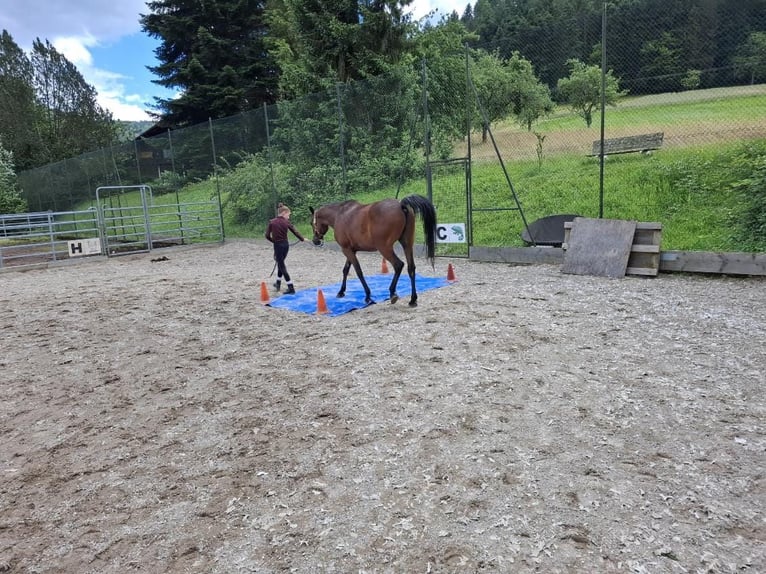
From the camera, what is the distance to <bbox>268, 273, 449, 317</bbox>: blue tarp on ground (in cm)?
639

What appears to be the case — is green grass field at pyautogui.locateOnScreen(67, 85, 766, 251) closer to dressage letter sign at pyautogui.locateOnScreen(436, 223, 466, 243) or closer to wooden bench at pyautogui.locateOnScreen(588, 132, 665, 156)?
wooden bench at pyautogui.locateOnScreen(588, 132, 665, 156)

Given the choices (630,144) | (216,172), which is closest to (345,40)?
(216,172)

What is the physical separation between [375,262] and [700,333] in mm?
6367

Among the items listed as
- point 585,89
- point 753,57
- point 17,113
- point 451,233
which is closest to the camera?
point 753,57

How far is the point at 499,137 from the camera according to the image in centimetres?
915

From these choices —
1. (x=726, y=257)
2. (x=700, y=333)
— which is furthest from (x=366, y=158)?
(x=700, y=333)

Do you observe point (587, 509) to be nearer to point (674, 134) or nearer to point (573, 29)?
point (674, 134)

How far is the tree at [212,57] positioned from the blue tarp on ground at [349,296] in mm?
21461

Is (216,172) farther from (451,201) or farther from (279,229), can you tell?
(279,229)

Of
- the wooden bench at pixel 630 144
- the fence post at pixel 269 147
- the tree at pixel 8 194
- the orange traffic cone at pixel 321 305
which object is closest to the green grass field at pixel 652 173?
the wooden bench at pixel 630 144

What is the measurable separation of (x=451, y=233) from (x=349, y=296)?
3236 mm

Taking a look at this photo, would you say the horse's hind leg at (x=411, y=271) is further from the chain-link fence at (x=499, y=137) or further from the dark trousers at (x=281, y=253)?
the chain-link fence at (x=499, y=137)

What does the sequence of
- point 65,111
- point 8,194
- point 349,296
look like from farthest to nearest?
point 65,111 → point 8,194 → point 349,296

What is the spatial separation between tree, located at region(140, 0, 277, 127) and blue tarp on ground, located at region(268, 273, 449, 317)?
70.4 feet
